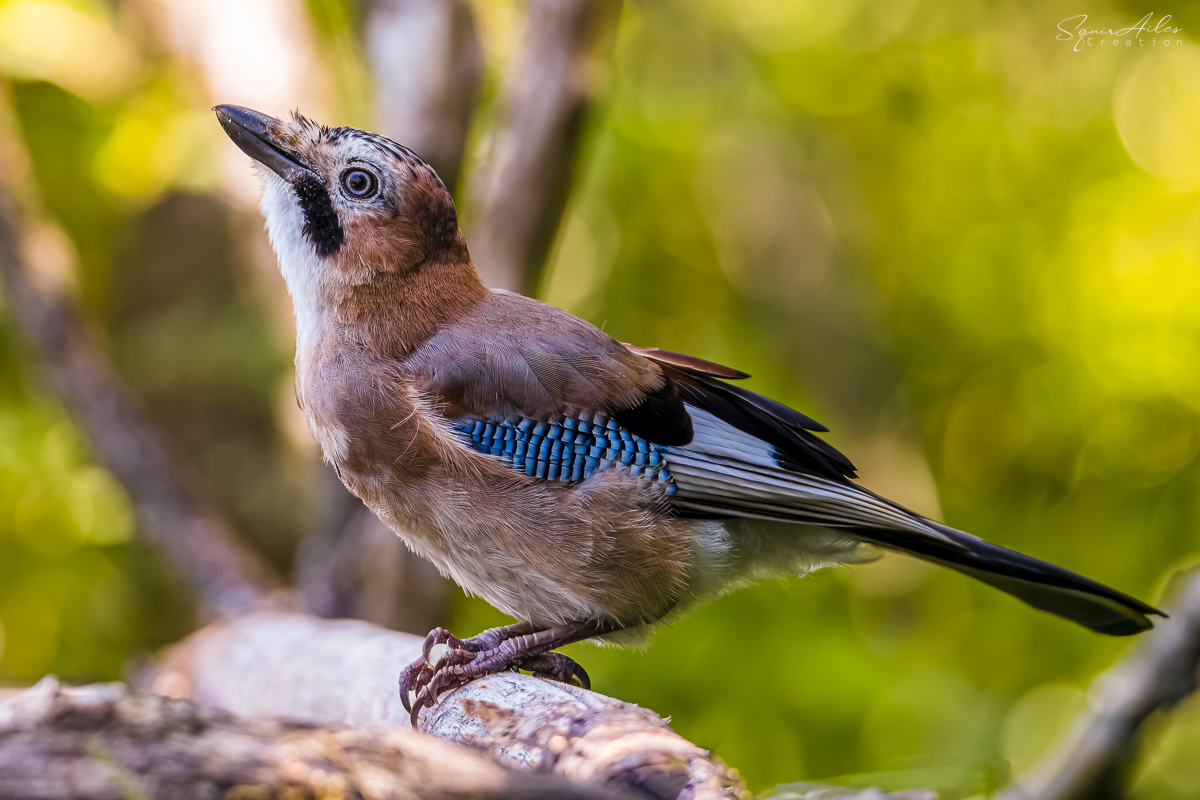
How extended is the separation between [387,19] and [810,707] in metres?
3.82

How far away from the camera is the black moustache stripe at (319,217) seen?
2662mm

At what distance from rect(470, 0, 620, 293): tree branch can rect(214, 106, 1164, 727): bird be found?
5.17 feet

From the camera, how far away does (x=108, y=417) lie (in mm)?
5035

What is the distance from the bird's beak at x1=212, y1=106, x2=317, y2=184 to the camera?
2680 mm

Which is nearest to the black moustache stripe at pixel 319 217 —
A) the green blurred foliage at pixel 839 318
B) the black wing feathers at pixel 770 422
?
the black wing feathers at pixel 770 422

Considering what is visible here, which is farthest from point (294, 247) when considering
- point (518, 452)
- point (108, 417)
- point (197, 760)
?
point (108, 417)

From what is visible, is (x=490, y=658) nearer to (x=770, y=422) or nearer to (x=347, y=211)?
(x=770, y=422)

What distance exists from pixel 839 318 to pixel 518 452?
474 cm

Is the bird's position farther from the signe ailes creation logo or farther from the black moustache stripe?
the signe ailes creation logo

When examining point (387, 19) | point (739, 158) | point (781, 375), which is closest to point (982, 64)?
point (739, 158)

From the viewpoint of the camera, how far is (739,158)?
711 centimetres

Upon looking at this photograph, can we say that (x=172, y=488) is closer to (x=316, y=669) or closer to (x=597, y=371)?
(x=316, y=669)

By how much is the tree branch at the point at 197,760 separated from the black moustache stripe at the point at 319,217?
5.08 feet

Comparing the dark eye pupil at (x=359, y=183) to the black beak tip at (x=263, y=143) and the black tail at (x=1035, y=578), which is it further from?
the black tail at (x=1035, y=578)
